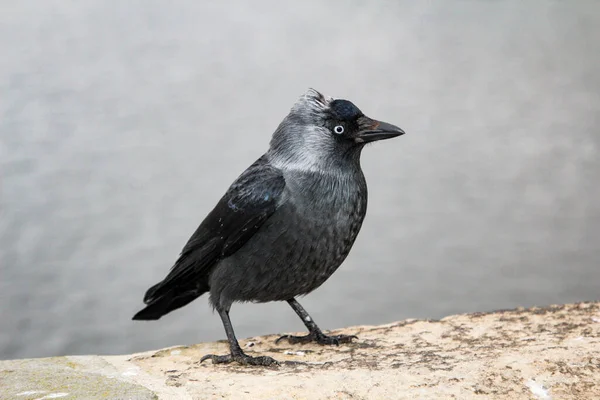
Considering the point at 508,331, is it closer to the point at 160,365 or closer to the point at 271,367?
the point at 271,367

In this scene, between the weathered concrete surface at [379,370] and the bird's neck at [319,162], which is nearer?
the weathered concrete surface at [379,370]

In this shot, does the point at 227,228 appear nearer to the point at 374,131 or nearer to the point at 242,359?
the point at 242,359

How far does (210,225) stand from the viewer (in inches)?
138

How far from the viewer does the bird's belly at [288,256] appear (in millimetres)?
3244

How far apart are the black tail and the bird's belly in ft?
1.51

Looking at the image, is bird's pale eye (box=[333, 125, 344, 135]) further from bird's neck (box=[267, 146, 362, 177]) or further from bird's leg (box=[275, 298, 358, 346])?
bird's leg (box=[275, 298, 358, 346])

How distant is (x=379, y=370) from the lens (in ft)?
9.51

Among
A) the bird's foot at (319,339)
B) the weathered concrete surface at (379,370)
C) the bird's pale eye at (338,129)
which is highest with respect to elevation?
the bird's pale eye at (338,129)

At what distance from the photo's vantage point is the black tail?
3.76 metres

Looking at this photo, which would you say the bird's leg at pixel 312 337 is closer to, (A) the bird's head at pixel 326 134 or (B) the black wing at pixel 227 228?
(B) the black wing at pixel 227 228

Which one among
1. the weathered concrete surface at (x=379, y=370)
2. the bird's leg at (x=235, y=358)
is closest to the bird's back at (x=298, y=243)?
the bird's leg at (x=235, y=358)

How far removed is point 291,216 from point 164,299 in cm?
98

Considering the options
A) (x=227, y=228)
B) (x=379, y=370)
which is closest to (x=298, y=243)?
(x=227, y=228)

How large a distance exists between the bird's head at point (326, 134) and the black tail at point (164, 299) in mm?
869
